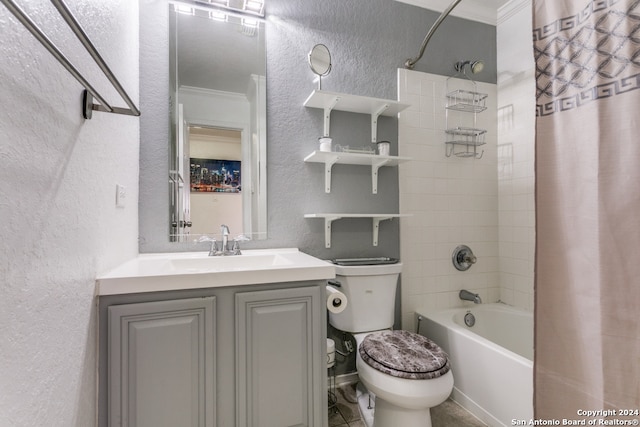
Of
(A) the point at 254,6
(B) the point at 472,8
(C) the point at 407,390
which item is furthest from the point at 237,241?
(B) the point at 472,8

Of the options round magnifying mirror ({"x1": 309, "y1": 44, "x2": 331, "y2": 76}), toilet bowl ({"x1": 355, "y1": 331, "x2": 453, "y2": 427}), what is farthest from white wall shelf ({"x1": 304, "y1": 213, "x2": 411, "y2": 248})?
round magnifying mirror ({"x1": 309, "y1": 44, "x2": 331, "y2": 76})

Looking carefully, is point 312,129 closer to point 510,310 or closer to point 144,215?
point 144,215

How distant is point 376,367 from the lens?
127 centimetres

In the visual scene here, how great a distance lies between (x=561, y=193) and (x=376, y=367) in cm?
95

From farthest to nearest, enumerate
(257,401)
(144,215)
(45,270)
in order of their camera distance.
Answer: (144,215) < (257,401) < (45,270)

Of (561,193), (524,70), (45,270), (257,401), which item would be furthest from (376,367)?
(524,70)

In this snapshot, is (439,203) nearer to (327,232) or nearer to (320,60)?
(327,232)

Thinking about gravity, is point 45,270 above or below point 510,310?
above

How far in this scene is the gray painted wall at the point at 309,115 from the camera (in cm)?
153

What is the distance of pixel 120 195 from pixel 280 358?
2.95 feet

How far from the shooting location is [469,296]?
2.04 metres

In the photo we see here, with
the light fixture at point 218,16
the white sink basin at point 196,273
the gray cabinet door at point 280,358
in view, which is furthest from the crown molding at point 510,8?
the gray cabinet door at point 280,358

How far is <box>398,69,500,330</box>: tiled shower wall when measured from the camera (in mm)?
2023

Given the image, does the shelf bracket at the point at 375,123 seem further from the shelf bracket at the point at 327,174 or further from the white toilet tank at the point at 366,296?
the white toilet tank at the point at 366,296
